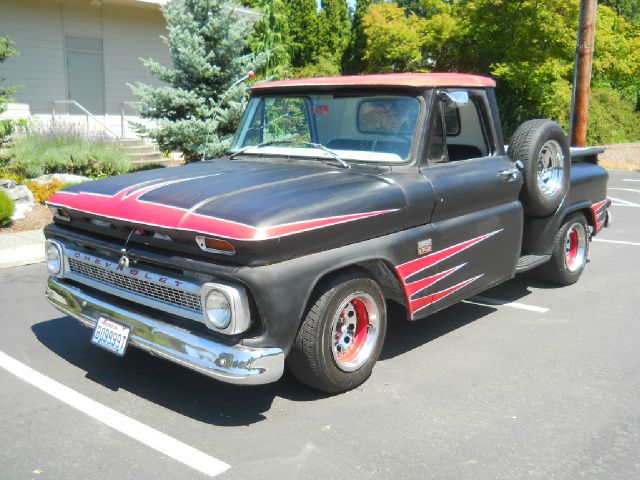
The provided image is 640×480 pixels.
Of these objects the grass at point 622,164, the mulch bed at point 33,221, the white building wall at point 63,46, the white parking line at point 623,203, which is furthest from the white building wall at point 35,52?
the grass at point 622,164

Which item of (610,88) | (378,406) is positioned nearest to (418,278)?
(378,406)

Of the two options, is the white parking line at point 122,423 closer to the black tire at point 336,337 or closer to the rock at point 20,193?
the black tire at point 336,337

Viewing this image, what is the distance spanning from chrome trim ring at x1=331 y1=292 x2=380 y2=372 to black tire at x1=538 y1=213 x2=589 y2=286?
2.64 meters

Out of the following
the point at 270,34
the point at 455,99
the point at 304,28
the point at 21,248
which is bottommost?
the point at 21,248

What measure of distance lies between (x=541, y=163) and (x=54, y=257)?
13.1 feet

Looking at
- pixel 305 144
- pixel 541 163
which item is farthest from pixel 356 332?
pixel 541 163

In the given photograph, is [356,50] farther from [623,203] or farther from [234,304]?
[234,304]

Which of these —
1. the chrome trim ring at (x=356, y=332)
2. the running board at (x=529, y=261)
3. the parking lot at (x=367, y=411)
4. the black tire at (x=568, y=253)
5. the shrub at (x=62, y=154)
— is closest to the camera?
the parking lot at (x=367, y=411)

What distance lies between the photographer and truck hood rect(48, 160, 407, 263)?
3504 millimetres

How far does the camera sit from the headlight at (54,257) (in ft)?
14.6

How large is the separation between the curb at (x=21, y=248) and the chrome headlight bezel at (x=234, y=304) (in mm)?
4859

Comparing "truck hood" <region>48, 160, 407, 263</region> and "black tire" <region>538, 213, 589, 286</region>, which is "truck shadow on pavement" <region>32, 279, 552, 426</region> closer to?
"truck hood" <region>48, 160, 407, 263</region>

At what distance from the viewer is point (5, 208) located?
8.80m

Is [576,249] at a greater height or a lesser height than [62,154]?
lesser
